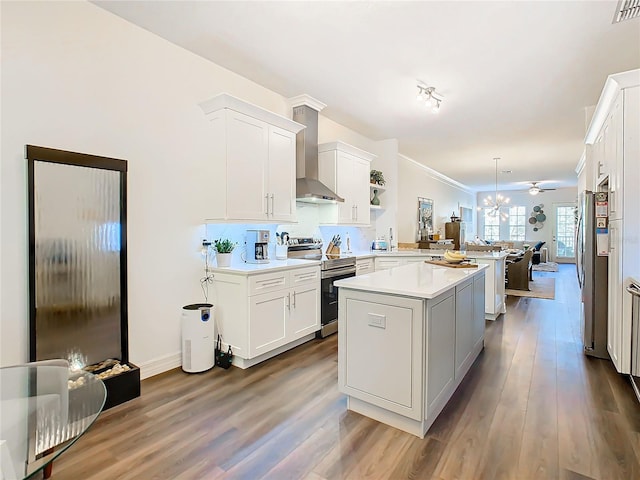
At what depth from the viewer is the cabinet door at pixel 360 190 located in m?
5.10

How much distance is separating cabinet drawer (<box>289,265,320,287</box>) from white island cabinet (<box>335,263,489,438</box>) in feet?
3.73

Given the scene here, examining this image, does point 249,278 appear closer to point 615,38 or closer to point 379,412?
point 379,412

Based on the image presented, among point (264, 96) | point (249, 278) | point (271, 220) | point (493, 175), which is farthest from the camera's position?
point (493, 175)

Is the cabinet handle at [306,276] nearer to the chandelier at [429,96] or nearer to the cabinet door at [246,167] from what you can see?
the cabinet door at [246,167]

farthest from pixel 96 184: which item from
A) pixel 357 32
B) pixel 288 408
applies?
pixel 357 32

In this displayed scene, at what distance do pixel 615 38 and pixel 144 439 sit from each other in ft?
15.3

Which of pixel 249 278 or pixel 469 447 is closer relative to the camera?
pixel 469 447

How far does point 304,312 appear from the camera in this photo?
145 inches

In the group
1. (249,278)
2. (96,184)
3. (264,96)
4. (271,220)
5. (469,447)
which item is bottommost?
(469,447)

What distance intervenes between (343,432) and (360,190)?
12.1 feet

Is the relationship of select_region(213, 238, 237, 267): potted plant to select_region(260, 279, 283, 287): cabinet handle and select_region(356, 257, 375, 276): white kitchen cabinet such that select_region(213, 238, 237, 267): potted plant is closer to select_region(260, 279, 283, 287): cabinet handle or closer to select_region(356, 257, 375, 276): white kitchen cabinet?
select_region(260, 279, 283, 287): cabinet handle

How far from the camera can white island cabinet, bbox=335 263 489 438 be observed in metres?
2.08

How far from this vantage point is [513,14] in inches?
101

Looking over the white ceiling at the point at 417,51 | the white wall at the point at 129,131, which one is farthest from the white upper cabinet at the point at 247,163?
the white ceiling at the point at 417,51
